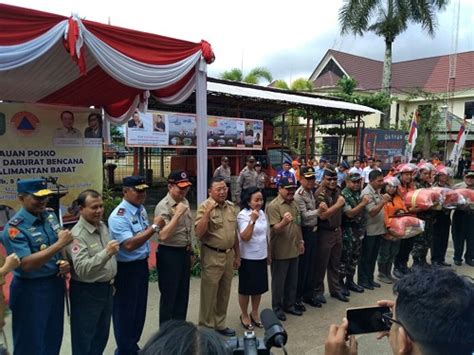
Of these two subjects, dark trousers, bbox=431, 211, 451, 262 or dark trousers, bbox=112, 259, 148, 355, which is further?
dark trousers, bbox=431, 211, 451, 262

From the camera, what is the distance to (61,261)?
2744mm

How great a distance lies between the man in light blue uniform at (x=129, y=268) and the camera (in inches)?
125

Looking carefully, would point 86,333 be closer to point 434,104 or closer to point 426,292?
point 426,292

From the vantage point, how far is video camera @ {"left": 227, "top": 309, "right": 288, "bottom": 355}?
4.02 feet

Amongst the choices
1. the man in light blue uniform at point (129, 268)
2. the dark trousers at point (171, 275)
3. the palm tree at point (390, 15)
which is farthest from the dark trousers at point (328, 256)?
the palm tree at point (390, 15)

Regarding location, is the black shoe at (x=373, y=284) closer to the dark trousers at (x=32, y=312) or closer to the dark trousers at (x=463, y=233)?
the dark trousers at (x=463, y=233)

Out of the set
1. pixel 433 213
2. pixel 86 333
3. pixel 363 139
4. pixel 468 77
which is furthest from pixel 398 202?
pixel 468 77

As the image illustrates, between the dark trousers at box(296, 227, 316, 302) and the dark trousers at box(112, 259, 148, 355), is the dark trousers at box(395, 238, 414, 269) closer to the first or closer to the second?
the dark trousers at box(296, 227, 316, 302)

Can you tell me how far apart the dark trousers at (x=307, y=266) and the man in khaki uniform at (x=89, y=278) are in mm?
2372

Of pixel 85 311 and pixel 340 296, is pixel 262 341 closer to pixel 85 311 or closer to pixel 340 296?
pixel 85 311

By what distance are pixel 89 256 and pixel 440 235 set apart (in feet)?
18.6

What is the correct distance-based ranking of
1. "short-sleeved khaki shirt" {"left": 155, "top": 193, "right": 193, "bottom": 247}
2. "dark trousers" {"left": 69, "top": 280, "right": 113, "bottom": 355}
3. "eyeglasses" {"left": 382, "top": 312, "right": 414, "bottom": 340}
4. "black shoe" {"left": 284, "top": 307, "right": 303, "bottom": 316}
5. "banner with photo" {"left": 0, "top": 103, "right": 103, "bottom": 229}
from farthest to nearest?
"banner with photo" {"left": 0, "top": 103, "right": 103, "bottom": 229} → "black shoe" {"left": 284, "top": 307, "right": 303, "bottom": 316} → "short-sleeved khaki shirt" {"left": 155, "top": 193, "right": 193, "bottom": 247} → "dark trousers" {"left": 69, "top": 280, "right": 113, "bottom": 355} → "eyeglasses" {"left": 382, "top": 312, "right": 414, "bottom": 340}

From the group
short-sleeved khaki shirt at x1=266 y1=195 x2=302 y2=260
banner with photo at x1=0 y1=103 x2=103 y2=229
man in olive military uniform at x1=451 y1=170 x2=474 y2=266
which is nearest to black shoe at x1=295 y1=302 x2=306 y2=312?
short-sleeved khaki shirt at x1=266 y1=195 x2=302 y2=260

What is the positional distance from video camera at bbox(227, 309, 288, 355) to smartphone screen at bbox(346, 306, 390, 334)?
0.28 meters
